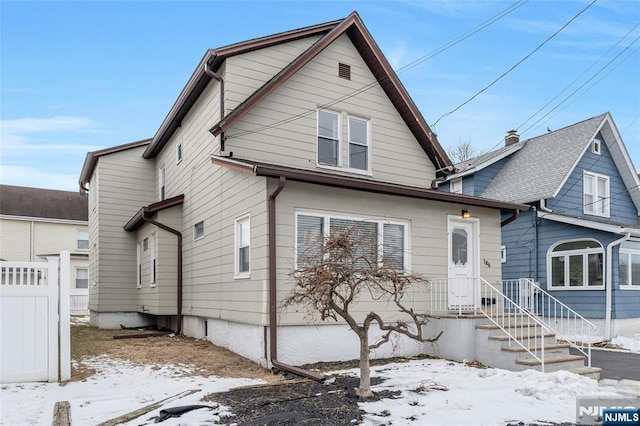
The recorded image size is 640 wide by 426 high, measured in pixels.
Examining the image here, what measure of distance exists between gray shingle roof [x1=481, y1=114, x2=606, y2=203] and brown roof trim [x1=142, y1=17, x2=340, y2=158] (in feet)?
28.6

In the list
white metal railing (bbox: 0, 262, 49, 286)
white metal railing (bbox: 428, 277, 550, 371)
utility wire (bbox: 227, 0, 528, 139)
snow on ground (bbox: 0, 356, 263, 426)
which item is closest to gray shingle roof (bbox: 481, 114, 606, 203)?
white metal railing (bbox: 428, 277, 550, 371)

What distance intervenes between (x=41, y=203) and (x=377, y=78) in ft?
79.4

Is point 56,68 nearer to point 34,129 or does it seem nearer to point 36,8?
point 36,8

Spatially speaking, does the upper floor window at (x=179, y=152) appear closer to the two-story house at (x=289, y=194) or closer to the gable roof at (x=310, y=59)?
the two-story house at (x=289, y=194)

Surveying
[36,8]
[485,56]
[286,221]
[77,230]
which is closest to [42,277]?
→ [286,221]

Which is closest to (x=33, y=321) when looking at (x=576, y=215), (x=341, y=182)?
(x=341, y=182)

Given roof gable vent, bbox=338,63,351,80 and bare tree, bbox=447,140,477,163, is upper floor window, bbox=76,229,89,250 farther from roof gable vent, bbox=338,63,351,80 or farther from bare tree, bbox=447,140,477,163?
bare tree, bbox=447,140,477,163

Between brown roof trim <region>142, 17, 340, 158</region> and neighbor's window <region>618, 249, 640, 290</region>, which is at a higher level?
brown roof trim <region>142, 17, 340, 158</region>

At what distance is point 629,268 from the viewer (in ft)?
46.5

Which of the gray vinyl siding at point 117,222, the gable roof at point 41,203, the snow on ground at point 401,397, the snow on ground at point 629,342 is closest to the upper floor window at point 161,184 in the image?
the gray vinyl siding at point 117,222

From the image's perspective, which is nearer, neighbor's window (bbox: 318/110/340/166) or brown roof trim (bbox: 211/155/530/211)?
brown roof trim (bbox: 211/155/530/211)

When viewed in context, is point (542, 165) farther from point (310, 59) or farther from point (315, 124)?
point (310, 59)

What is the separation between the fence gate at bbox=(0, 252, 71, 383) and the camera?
22.3ft

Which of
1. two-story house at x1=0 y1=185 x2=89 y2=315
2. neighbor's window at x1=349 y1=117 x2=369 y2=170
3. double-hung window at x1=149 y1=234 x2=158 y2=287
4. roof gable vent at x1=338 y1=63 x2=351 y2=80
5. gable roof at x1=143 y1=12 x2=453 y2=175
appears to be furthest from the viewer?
two-story house at x1=0 y1=185 x2=89 y2=315
